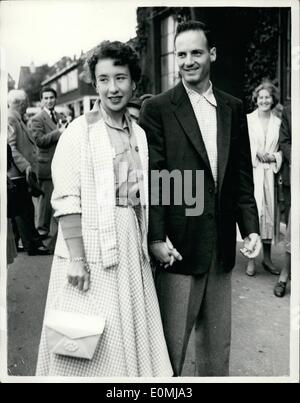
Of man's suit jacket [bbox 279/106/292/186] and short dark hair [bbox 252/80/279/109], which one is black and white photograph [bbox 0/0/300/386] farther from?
short dark hair [bbox 252/80/279/109]

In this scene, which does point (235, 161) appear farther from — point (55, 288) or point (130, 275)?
point (55, 288)

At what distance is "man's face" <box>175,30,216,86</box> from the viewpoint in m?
2.47

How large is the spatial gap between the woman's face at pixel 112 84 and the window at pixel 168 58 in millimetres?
1048

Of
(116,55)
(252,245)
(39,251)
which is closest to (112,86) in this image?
(116,55)

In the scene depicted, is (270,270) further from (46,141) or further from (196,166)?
(46,141)

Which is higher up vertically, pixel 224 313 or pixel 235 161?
pixel 235 161

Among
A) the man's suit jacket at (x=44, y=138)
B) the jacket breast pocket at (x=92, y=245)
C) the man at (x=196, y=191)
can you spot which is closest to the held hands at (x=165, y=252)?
the man at (x=196, y=191)

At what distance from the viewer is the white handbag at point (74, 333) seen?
7.57 feet

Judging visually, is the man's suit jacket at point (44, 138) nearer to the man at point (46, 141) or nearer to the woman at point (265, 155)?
the man at point (46, 141)

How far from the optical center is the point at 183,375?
2.87 m

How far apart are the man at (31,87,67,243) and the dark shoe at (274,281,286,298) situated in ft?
5.02
